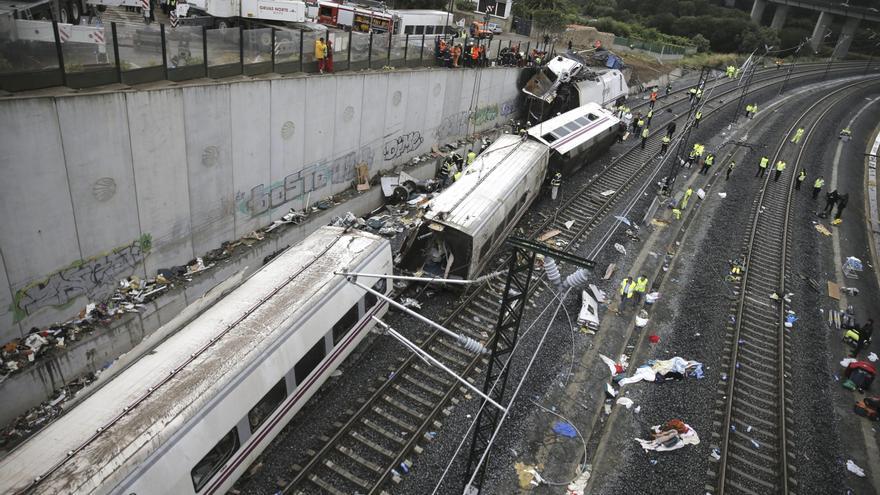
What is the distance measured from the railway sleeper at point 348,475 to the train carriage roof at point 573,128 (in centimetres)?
1601

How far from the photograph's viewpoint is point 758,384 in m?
13.7

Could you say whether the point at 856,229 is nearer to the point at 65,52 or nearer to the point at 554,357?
the point at 554,357

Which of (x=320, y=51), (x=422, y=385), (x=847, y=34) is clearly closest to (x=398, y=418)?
(x=422, y=385)

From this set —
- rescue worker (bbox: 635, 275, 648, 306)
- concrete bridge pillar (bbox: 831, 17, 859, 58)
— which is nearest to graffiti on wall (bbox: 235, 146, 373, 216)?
rescue worker (bbox: 635, 275, 648, 306)

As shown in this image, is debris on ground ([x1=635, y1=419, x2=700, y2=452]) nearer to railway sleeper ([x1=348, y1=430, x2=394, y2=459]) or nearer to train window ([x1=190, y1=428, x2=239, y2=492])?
railway sleeper ([x1=348, y1=430, x2=394, y2=459])

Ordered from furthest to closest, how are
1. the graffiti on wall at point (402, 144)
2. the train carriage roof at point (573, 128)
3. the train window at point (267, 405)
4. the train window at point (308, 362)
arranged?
the train carriage roof at point (573, 128), the graffiti on wall at point (402, 144), the train window at point (308, 362), the train window at point (267, 405)

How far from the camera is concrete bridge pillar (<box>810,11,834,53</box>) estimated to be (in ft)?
228

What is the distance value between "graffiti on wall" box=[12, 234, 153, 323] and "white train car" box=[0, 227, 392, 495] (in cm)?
382

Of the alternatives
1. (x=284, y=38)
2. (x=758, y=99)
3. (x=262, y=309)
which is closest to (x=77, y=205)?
(x=262, y=309)

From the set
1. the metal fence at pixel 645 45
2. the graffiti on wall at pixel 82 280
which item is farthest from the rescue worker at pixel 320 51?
the metal fence at pixel 645 45

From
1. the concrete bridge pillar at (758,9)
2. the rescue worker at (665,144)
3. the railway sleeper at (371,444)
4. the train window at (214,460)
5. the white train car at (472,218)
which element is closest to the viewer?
the train window at (214,460)

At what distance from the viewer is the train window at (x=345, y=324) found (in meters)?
11.5

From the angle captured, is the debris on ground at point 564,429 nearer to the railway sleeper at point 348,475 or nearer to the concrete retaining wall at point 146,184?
the railway sleeper at point 348,475

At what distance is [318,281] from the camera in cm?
1145
